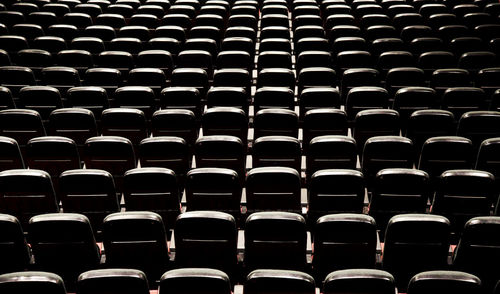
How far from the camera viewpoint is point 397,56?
4109mm

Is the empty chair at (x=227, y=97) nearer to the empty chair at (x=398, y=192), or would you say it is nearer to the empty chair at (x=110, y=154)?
the empty chair at (x=110, y=154)

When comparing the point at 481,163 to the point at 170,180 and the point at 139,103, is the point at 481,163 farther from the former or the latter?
the point at 139,103

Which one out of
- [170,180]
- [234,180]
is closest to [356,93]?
[234,180]

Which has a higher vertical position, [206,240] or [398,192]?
[398,192]

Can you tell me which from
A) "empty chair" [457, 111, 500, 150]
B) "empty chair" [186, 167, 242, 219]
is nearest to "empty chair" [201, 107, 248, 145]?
"empty chair" [186, 167, 242, 219]

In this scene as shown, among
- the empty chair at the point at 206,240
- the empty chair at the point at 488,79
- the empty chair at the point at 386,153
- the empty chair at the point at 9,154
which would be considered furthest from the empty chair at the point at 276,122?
the empty chair at the point at 488,79

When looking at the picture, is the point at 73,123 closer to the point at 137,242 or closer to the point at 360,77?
the point at 137,242

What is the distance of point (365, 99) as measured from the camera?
3.48 meters

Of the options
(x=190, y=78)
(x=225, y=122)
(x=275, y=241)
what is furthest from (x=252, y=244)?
(x=190, y=78)

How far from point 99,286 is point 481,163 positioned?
7.02 feet

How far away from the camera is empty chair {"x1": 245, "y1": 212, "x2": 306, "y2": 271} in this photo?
2184 millimetres

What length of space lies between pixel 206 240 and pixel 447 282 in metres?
1.00

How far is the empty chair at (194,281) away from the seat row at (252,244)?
1.25 ft

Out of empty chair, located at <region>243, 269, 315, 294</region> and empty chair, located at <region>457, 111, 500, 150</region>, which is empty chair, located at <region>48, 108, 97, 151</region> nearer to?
empty chair, located at <region>243, 269, 315, 294</region>
